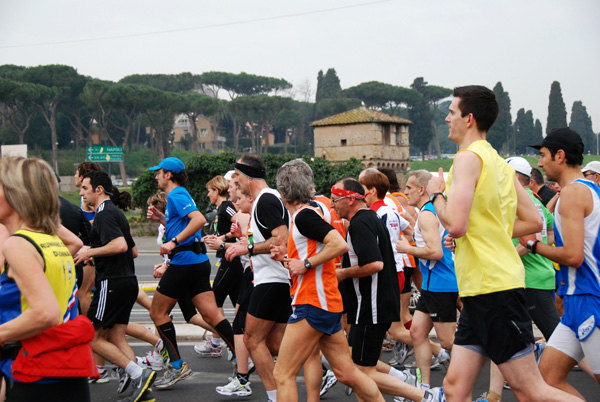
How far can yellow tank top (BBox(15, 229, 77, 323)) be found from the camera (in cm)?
294

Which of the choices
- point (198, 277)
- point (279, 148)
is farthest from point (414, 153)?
point (198, 277)

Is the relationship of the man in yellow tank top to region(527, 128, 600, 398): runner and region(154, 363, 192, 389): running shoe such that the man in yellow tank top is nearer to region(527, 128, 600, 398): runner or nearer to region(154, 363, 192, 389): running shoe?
region(527, 128, 600, 398): runner

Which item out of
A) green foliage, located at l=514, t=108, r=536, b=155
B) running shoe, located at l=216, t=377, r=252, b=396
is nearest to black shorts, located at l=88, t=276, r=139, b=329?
running shoe, located at l=216, t=377, r=252, b=396

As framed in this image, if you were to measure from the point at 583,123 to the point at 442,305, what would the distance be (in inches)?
5058

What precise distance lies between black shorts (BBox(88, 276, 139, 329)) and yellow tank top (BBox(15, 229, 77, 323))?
99.9 inches

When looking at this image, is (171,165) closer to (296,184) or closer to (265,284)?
(265,284)

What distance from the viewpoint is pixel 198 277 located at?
247 inches

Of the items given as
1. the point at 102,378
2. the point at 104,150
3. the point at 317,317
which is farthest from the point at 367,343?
the point at 104,150

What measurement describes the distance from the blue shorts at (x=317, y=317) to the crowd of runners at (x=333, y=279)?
0.01 metres

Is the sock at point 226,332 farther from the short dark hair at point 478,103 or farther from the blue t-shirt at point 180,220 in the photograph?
the short dark hair at point 478,103

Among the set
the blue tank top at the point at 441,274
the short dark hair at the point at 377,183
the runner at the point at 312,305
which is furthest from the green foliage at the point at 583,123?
the runner at the point at 312,305

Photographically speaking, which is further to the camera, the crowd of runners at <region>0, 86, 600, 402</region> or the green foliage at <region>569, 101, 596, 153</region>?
the green foliage at <region>569, 101, 596, 153</region>

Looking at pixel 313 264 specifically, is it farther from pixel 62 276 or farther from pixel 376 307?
pixel 62 276

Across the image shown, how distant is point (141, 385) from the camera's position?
5414 millimetres
